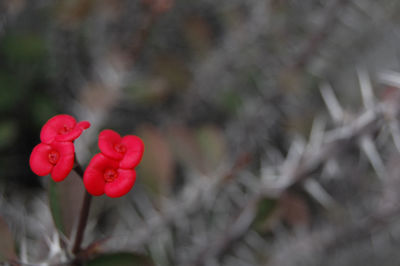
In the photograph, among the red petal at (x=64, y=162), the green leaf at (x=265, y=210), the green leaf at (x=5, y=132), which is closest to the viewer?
the red petal at (x=64, y=162)

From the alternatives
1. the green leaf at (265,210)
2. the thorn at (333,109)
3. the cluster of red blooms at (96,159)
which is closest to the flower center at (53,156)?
the cluster of red blooms at (96,159)

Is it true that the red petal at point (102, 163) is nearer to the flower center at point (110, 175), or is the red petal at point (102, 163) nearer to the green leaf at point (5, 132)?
the flower center at point (110, 175)

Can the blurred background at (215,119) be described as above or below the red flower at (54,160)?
below

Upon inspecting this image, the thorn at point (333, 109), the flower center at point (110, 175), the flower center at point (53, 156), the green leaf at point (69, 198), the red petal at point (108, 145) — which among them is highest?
the flower center at point (53, 156)

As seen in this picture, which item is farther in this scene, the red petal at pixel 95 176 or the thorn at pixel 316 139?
the thorn at pixel 316 139

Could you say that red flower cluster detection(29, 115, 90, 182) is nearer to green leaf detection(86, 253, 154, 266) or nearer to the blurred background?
green leaf detection(86, 253, 154, 266)

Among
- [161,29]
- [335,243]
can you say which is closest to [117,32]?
[161,29]

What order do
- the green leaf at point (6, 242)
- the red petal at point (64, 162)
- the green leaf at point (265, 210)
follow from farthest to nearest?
the green leaf at point (265, 210), the green leaf at point (6, 242), the red petal at point (64, 162)

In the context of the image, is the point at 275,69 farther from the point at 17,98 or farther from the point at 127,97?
the point at 17,98
